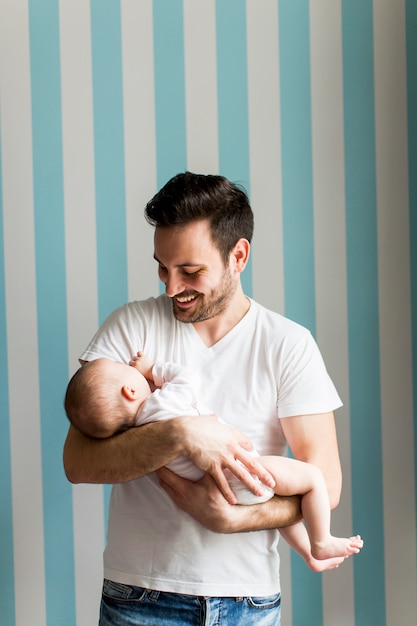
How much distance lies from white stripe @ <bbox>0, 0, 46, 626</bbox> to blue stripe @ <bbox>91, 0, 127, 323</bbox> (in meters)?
0.21

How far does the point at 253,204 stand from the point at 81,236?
54cm

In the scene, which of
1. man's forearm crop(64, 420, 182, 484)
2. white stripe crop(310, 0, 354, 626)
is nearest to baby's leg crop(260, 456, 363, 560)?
man's forearm crop(64, 420, 182, 484)

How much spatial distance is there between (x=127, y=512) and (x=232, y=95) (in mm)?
1314

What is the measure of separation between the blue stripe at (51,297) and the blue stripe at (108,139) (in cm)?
12

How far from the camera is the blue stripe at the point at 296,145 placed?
2350mm

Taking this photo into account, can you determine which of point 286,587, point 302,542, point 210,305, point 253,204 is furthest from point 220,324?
point 286,587

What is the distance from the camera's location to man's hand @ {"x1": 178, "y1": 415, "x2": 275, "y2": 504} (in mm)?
1545

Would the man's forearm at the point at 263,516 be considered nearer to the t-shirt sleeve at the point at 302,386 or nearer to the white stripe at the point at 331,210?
the t-shirt sleeve at the point at 302,386

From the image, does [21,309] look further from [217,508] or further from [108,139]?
[217,508]

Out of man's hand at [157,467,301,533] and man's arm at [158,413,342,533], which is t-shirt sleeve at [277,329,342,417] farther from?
man's hand at [157,467,301,533]

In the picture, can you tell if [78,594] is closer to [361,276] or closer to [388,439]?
[388,439]

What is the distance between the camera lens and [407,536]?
237 cm

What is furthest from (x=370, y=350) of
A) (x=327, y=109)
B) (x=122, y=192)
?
(x=122, y=192)

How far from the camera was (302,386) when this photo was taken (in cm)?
173
